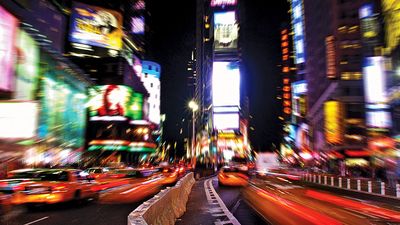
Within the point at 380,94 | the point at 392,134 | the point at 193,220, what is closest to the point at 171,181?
the point at 193,220

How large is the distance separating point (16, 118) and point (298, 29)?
3662 inches

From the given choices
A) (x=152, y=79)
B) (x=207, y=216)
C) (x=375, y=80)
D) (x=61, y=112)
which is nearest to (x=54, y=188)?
(x=207, y=216)

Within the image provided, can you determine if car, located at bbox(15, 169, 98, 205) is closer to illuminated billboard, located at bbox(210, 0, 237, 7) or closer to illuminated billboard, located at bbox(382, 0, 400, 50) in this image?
illuminated billboard, located at bbox(382, 0, 400, 50)

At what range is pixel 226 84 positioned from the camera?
14238cm

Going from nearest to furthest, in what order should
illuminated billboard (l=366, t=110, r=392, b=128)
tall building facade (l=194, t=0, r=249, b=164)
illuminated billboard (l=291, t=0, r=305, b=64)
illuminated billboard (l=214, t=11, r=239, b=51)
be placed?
illuminated billboard (l=366, t=110, r=392, b=128) < illuminated billboard (l=291, t=0, r=305, b=64) < tall building facade (l=194, t=0, r=249, b=164) < illuminated billboard (l=214, t=11, r=239, b=51)

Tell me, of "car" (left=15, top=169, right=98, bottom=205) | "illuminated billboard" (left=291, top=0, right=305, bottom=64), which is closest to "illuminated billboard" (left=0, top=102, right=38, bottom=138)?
"car" (left=15, top=169, right=98, bottom=205)

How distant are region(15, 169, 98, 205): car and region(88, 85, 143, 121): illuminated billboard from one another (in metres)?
70.8

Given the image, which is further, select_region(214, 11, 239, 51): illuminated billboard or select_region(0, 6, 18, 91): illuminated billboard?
select_region(214, 11, 239, 51): illuminated billboard

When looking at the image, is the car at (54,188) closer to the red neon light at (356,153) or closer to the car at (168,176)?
the car at (168,176)

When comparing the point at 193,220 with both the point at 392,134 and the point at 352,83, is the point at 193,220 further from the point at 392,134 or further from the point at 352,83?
the point at 352,83

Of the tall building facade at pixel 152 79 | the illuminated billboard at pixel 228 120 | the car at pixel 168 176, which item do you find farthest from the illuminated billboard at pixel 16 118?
the illuminated billboard at pixel 228 120

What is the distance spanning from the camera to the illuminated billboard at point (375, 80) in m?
51.3

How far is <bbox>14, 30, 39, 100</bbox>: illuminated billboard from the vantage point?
42.5 meters

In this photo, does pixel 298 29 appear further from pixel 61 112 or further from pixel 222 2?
pixel 61 112
